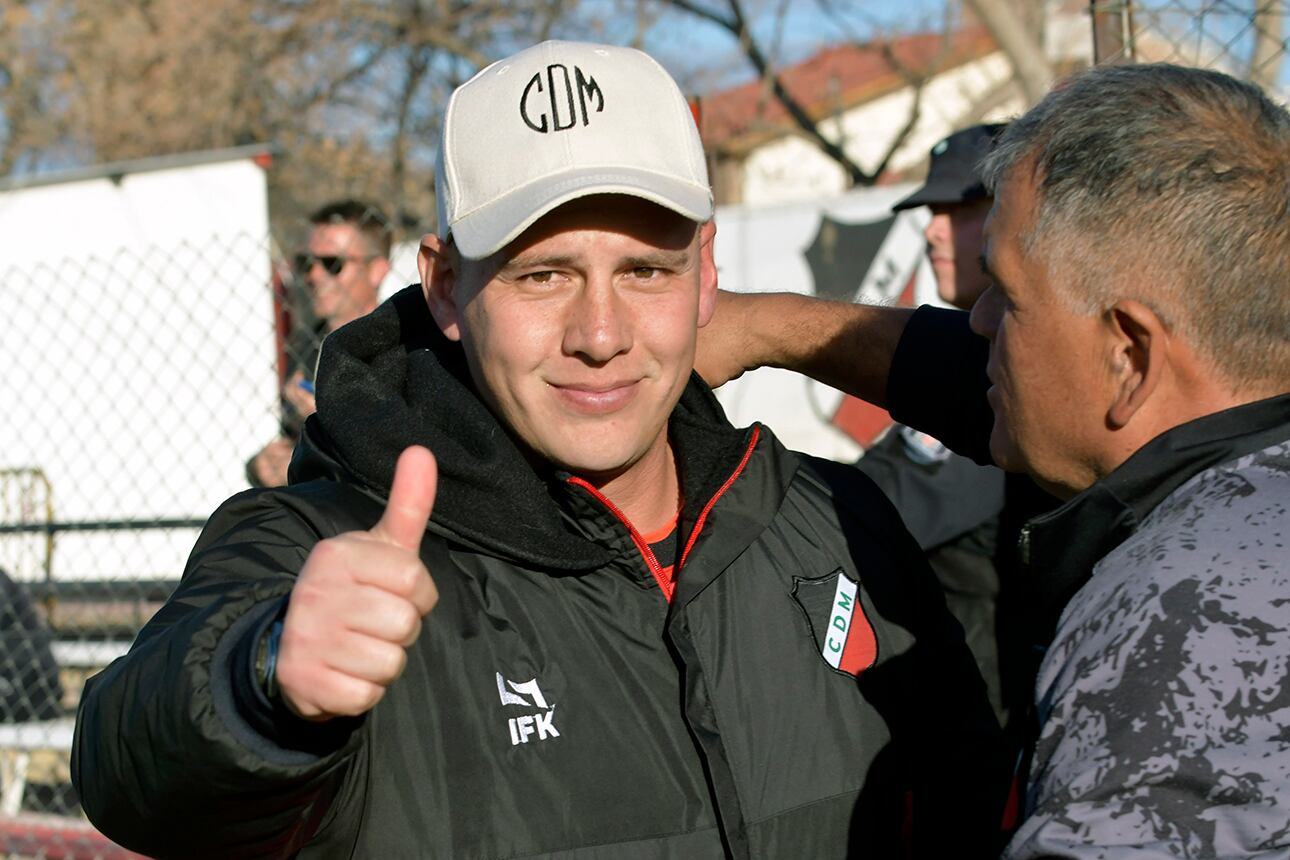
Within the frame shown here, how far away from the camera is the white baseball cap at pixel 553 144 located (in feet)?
6.06

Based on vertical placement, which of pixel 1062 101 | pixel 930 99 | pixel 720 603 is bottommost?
pixel 720 603

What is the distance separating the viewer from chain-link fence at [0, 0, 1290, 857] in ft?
15.7

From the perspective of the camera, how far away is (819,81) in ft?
72.2

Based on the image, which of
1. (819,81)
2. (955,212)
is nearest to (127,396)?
(955,212)

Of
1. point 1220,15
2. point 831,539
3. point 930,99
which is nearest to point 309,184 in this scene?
point 930,99

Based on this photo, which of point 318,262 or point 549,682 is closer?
point 549,682

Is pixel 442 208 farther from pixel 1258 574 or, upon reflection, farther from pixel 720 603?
pixel 1258 574

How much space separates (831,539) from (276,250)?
144 inches

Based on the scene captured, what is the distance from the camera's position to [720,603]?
195 cm

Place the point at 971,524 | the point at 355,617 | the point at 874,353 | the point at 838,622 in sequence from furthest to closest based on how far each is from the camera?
1. the point at 971,524
2. the point at 874,353
3. the point at 838,622
4. the point at 355,617

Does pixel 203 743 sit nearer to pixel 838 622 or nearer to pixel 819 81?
pixel 838 622

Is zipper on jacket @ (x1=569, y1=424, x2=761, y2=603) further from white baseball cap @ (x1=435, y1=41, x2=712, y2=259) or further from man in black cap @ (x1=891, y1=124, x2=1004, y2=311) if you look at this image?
man in black cap @ (x1=891, y1=124, x2=1004, y2=311)

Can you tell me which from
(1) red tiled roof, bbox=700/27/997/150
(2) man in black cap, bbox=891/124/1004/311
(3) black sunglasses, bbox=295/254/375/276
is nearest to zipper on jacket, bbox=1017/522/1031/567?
(2) man in black cap, bbox=891/124/1004/311

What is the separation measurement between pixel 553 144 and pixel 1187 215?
811 mm
